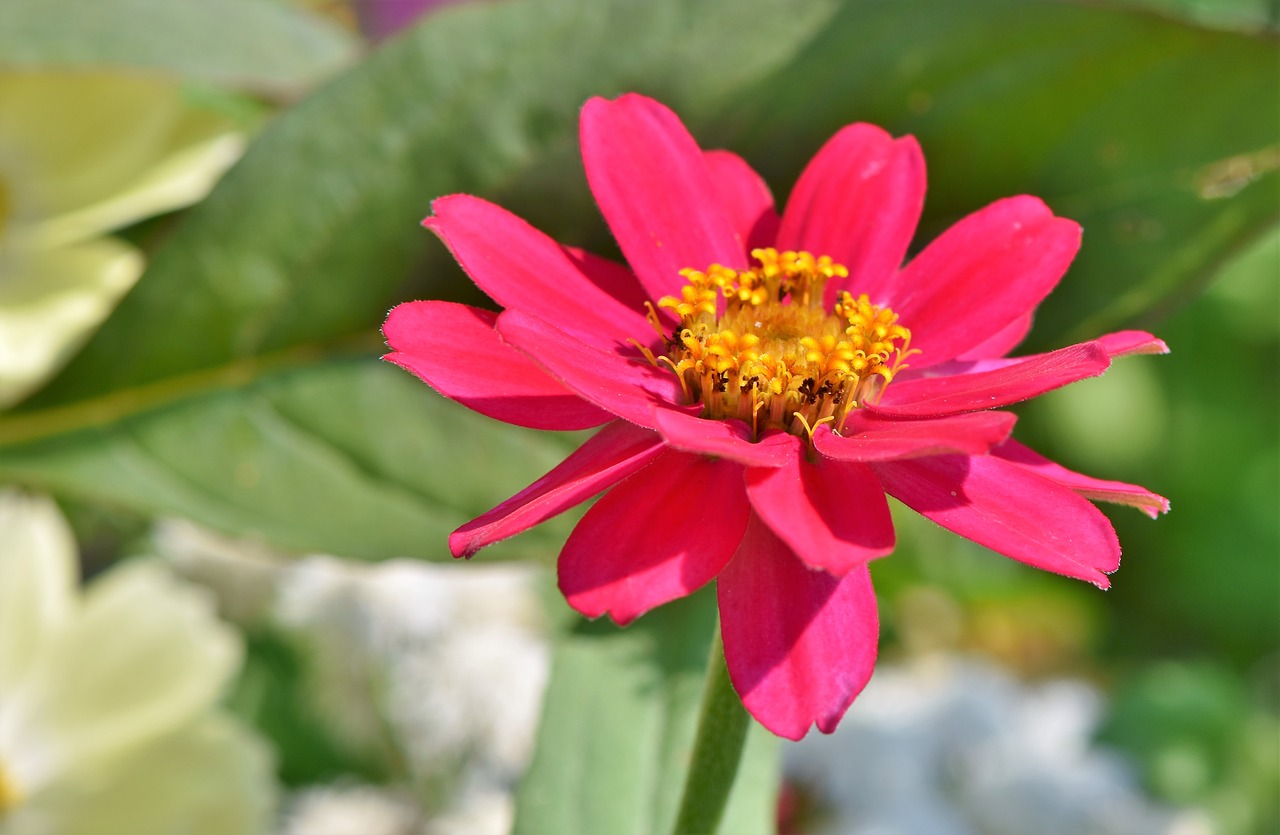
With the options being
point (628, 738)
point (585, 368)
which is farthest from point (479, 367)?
point (628, 738)

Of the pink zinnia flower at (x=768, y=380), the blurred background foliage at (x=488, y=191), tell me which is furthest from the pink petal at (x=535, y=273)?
the blurred background foliage at (x=488, y=191)

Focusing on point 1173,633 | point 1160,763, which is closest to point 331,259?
point 1160,763

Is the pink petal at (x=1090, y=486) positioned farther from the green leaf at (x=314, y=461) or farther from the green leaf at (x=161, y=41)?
the green leaf at (x=161, y=41)

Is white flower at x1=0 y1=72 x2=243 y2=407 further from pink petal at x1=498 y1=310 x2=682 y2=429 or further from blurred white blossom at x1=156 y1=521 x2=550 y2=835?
pink petal at x1=498 y1=310 x2=682 y2=429

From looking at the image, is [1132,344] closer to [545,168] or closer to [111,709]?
[545,168]

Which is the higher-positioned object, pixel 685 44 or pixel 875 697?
pixel 685 44

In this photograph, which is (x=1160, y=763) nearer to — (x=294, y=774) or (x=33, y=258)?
(x=294, y=774)
